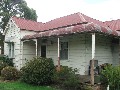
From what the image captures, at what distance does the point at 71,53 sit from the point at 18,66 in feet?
20.3

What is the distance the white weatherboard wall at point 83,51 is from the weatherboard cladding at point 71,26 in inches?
43.9

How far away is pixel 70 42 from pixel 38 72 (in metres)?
3.88

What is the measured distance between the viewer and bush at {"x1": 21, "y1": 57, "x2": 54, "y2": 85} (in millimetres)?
13797

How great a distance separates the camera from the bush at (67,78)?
12.0 m

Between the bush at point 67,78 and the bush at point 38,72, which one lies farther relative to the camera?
the bush at point 38,72

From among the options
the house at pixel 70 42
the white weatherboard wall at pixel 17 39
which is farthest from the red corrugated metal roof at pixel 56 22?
the white weatherboard wall at pixel 17 39

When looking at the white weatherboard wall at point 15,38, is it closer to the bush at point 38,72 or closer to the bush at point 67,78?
the bush at point 38,72

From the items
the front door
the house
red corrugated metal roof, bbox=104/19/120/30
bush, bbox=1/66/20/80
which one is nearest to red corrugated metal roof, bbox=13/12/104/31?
the house

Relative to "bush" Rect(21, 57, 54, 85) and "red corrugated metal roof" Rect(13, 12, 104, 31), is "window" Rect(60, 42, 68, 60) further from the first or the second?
"bush" Rect(21, 57, 54, 85)

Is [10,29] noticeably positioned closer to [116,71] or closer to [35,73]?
[35,73]

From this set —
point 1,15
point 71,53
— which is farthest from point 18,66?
point 1,15

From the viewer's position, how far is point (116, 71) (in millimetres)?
11008

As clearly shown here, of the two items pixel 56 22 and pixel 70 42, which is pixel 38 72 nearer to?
pixel 70 42

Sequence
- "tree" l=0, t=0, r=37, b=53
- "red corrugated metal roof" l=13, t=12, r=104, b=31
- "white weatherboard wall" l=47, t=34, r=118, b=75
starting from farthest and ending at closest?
"tree" l=0, t=0, r=37, b=53
"red corrugated metal roof" l=13, t=12, r=104, b=31
"white weatherboard wall" l=47, t=34, r=118, b=75
